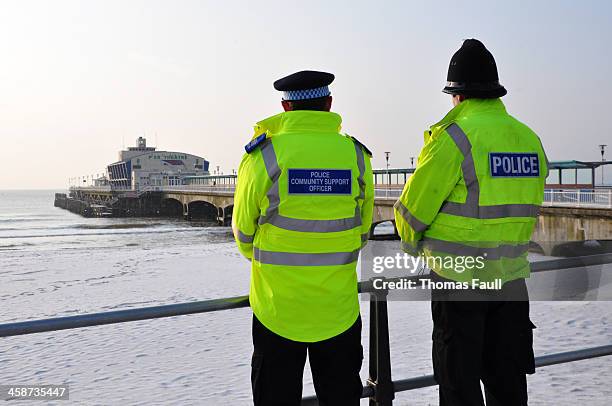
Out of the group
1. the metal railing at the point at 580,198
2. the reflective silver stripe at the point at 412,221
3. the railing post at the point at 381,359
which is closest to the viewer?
the reflective silver stripe at the point at 412,221

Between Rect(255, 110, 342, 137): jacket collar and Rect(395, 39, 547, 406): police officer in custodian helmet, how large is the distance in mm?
441

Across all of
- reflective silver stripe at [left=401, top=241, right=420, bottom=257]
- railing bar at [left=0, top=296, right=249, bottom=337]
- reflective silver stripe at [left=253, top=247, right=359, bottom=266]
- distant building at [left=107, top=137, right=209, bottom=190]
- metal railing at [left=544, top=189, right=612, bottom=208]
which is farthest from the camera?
distant building at [left=107, top=137, right=209, bottom=190]

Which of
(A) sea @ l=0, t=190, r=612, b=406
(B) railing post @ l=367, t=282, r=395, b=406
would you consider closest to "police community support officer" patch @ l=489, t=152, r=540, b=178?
(B) railing post @ l=367, t=282, r=395, b=406

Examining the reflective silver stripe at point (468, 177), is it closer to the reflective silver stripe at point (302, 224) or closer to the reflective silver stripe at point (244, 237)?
the reflective silver stripe at point (302, 224)

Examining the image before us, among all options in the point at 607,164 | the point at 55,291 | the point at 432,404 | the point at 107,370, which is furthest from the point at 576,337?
the point at 607,164

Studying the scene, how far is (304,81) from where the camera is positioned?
2.24m

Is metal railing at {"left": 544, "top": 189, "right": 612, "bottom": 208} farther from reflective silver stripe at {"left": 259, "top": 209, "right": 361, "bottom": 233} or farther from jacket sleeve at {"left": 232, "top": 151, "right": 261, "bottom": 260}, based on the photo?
jacket sleeve at {"left": 232, "top": 151, "right": 261, "bottom": 260}

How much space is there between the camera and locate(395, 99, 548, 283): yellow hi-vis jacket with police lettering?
2223 mm

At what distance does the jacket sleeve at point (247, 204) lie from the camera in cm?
215

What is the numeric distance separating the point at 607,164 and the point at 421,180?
128 feet

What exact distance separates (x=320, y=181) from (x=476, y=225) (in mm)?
671

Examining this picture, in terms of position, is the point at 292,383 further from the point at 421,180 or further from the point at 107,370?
the point at 107,370

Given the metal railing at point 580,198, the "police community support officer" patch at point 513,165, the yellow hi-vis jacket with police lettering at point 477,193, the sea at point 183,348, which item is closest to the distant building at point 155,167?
the metal railing at point 580,198

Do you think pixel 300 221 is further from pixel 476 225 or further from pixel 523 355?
pixel 523 355
